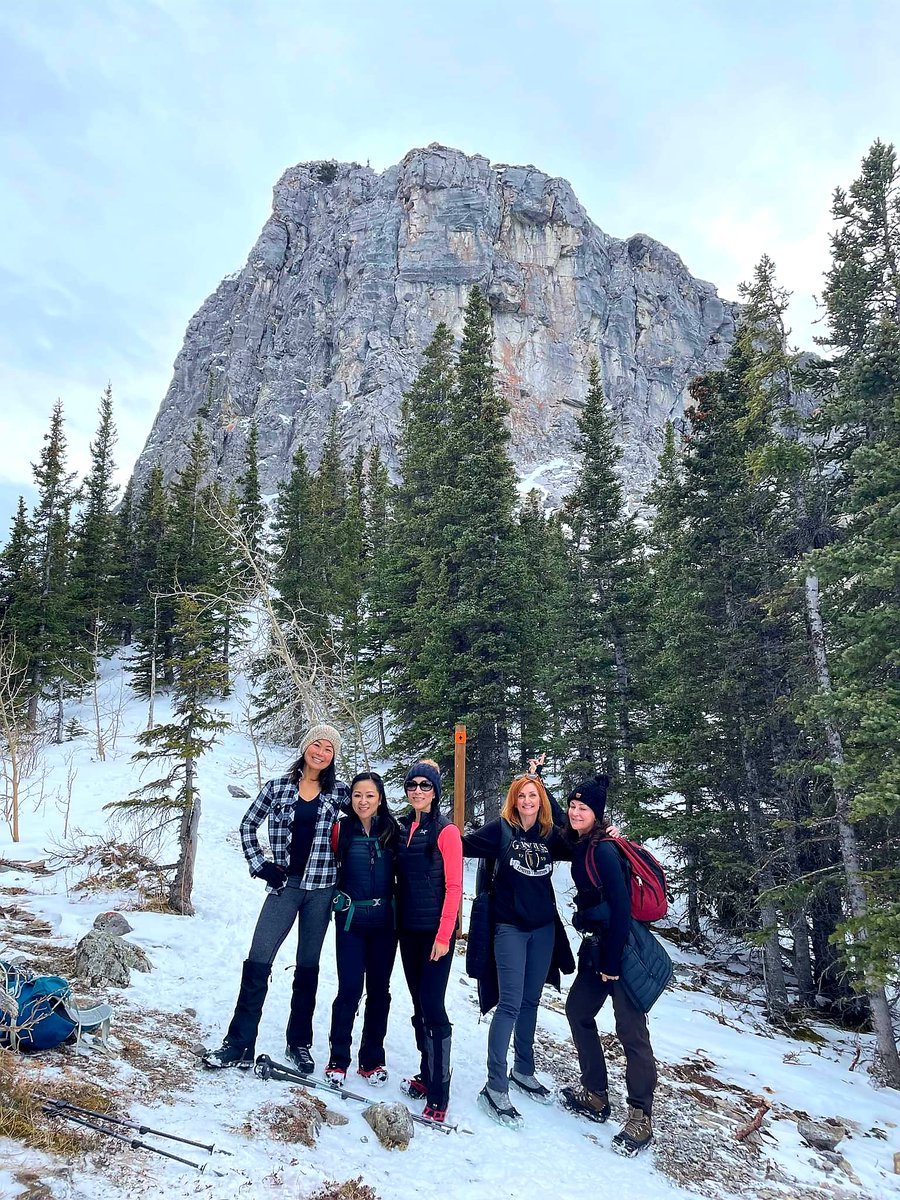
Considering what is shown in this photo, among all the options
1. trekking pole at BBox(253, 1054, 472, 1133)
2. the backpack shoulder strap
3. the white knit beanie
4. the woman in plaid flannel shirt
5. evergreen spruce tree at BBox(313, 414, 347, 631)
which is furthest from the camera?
evergreen spruce tree at BBox(313, 414, 347, 631)

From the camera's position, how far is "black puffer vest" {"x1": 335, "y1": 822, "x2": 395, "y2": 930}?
4.41 metres

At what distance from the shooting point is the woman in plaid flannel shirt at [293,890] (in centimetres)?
429

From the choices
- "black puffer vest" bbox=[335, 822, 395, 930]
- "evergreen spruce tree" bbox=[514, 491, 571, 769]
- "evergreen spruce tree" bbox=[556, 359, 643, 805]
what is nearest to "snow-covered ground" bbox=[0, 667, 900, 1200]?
"black puffer vest" bbox=[335, 822, 395, 930]

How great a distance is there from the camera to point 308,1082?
4191mm

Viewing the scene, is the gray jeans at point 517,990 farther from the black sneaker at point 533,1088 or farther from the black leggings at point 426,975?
the black leggings at point 426,975

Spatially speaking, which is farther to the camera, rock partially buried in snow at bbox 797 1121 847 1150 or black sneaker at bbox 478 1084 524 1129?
rock partially buried in snow at bbox 797 1121 847 1150

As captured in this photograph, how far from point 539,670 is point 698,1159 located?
39.5 ft

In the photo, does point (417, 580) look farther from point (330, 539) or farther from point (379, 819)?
point (379, 819)

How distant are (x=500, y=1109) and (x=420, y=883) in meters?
1.67

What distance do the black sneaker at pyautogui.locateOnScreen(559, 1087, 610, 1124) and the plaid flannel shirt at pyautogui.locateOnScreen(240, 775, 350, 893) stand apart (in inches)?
101

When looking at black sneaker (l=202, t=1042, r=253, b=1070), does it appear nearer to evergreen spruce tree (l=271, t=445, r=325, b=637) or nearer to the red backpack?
the red backpack

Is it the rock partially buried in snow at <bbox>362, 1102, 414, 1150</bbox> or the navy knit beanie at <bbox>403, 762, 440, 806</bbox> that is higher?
the navy knit beanie at <bbox>403, 762, 440, 806</bbox>

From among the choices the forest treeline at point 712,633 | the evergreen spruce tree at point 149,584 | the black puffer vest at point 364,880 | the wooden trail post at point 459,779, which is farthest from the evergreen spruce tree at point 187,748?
the evergreen spruce tree at point 149,584

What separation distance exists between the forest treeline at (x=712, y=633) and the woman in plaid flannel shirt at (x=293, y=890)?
219 inches
